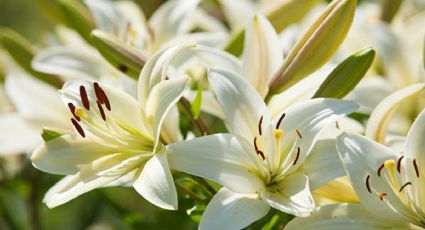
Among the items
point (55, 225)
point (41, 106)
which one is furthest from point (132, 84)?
point (55, 225)

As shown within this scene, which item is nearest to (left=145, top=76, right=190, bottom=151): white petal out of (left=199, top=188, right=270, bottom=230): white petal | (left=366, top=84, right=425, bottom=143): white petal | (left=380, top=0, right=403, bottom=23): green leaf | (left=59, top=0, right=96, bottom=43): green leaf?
(left=199, top=188, right=270, bottom=230): white petal

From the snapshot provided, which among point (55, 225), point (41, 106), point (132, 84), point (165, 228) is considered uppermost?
point (132, 84)

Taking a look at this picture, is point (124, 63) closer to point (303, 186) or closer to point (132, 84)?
point (132, 84)

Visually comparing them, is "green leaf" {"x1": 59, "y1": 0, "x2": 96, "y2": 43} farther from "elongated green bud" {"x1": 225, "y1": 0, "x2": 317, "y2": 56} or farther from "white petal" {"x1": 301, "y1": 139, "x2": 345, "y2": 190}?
"white petal" {"x1": 301, "y1": 139, "x2": 345, "y2": 190}

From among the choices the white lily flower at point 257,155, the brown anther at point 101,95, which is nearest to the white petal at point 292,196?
the white lily flower at point 257,155

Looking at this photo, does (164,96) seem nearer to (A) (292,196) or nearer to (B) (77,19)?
(A) (292,196)

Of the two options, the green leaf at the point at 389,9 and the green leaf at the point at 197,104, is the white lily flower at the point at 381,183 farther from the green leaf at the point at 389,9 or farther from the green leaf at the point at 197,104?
the green leaf at the point at 389,9
